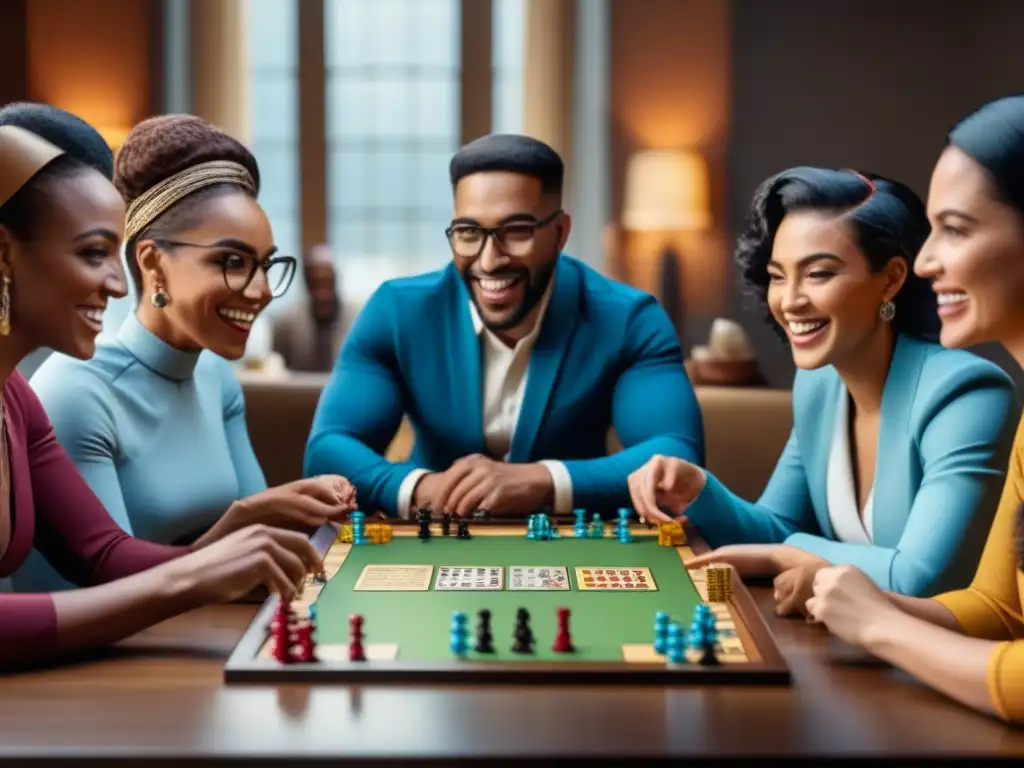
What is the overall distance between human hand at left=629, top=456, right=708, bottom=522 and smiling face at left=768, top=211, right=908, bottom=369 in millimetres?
296

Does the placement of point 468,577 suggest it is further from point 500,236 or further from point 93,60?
point 93,60

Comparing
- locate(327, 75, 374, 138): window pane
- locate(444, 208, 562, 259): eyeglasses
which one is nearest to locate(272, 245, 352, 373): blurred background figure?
locate(327, 75, 374, 138): window pane

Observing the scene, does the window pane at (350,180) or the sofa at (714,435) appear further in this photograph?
the window pane at (350,180)

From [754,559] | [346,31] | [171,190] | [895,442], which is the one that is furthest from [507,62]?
[754,559]

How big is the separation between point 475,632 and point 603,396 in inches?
57.7

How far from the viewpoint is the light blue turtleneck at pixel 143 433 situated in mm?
2107

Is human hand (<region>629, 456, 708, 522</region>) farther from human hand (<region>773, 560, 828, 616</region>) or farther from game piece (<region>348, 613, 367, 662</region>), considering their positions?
game piece (<region>348, 613, 367, 662</region>)

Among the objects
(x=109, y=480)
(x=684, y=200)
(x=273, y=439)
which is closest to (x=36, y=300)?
(x=109, y=480)

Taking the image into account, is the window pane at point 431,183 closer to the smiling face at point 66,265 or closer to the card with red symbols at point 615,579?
the card with red symbols at point 615,579

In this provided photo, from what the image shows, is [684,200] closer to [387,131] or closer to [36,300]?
[387,131]

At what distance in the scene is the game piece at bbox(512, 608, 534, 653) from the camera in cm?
152

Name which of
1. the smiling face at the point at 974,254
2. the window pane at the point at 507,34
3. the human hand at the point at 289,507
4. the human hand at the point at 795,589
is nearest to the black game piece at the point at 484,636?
the human hand at the point at 795,589

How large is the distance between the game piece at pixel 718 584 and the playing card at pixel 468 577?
12.9 inches

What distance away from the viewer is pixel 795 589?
1.78 metres
